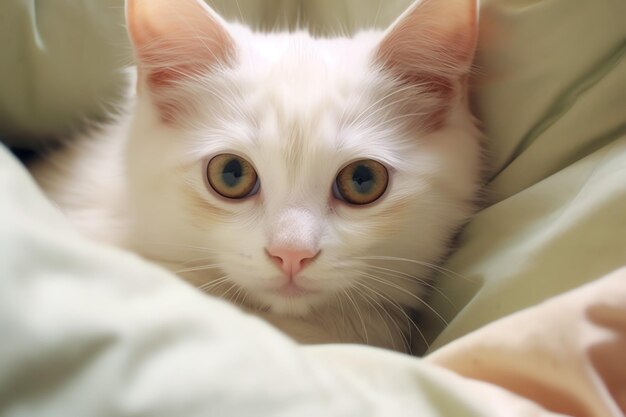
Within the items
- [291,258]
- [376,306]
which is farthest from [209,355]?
[376,306]

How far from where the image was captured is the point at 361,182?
96cm

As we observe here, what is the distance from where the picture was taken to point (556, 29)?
955 mm

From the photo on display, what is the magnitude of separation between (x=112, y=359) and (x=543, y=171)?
716mm

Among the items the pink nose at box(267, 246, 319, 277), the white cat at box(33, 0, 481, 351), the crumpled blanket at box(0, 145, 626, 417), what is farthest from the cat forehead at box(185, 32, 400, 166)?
the crumpled blanket at box(0, 145, 626, 417)

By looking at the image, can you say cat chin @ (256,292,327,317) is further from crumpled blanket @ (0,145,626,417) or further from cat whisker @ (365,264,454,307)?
crumpled blanket @ (0,145,626,417)

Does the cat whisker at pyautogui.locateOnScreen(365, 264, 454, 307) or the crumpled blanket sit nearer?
the crumpled blanket

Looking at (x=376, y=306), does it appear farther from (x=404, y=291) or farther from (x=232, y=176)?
(x=232, y=176)

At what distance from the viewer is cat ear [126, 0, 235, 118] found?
986mm

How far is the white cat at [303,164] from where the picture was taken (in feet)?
3.01

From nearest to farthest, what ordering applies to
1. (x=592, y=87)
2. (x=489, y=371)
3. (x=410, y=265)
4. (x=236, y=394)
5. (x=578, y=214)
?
(x=236, y=394)
(x=489, y=371)
(x=578, y=214)
(x=592, y=87)
(x=410, y=265)

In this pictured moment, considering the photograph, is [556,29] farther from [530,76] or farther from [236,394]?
[236,394]

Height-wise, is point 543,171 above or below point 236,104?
above

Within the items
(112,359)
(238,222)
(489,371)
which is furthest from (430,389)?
(238,222)

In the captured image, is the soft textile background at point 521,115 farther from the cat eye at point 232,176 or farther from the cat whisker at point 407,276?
the cat eye at point 232,176
